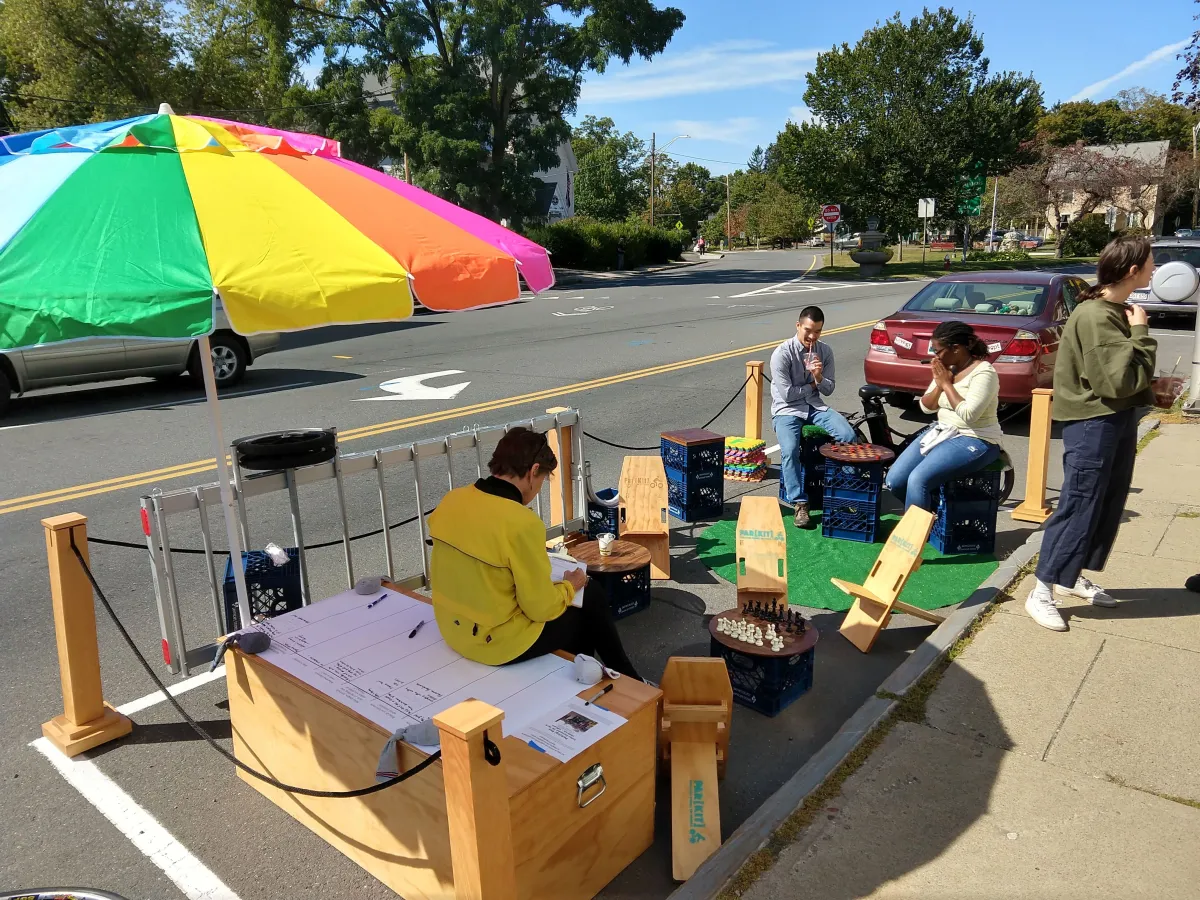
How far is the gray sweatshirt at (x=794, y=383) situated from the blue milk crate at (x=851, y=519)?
0.98 meters

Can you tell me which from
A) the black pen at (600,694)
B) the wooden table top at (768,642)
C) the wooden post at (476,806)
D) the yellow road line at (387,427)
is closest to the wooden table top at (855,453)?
the wooden table top at (768,642)

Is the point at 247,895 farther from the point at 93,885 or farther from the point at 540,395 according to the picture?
the point at 540,395

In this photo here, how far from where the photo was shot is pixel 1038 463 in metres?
6.82

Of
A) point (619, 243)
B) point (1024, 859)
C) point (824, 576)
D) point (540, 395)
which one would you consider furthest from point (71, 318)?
point (619, 243)

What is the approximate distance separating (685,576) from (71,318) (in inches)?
164

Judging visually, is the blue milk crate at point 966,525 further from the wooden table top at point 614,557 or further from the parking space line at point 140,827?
the parking space line at point 140,827

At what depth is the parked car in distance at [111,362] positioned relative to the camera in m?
11.1

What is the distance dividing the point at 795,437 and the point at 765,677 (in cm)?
319

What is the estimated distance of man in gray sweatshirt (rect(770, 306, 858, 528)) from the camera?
22.6 feet

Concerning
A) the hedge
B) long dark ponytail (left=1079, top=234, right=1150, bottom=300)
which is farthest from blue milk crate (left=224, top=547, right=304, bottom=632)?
the hedge

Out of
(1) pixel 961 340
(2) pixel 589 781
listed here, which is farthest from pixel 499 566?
(1) pixel 961 340

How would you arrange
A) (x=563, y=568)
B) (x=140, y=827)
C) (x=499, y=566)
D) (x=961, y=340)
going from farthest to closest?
1. (x=961, y=340)
2. (x=563, y=568)
3. (x=140, y=827)
4. (x=499, y=566)

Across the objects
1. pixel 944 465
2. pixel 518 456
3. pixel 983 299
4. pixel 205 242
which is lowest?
pixel 944 465

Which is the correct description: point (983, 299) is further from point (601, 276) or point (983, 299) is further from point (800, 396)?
point (601, 276)
